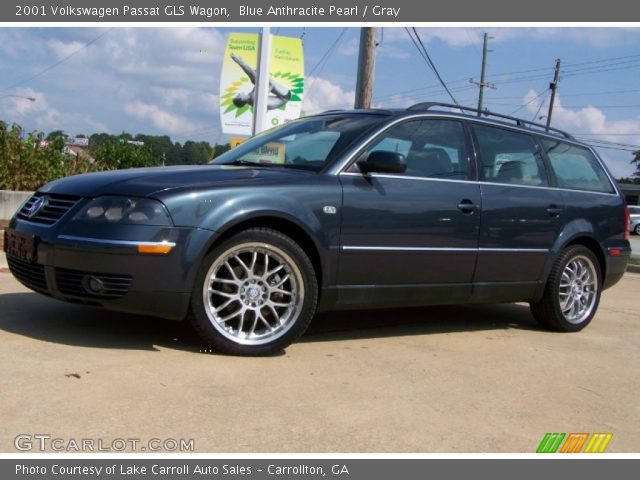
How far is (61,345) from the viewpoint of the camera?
4.17 meters

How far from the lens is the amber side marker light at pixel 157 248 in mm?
3900

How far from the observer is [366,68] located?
41.1ft

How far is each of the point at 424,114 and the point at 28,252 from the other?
9.35ft

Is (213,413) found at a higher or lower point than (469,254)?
lower

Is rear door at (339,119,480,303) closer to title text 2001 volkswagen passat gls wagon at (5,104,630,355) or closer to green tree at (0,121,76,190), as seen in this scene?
title text 2001 volkswagen passat gls wagon at (5,104,630,355)

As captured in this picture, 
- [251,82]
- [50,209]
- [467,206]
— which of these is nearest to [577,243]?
[467,206]

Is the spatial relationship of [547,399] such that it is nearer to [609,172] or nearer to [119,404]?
[119,404]

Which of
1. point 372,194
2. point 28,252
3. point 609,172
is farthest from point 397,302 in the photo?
point 609,172

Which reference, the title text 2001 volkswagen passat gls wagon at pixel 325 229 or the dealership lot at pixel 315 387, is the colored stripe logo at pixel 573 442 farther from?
the title text 2001 volkswagen passat gls wagon at pixel 325 229

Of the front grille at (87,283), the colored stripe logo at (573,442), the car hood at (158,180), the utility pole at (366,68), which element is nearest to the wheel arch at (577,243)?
the car hood at (158,180)

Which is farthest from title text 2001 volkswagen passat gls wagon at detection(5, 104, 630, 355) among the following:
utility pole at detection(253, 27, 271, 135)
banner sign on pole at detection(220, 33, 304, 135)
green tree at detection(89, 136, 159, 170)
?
banner sign on pole at detection(220, 33, 304, 135)

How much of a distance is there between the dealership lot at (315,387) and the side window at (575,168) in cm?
142

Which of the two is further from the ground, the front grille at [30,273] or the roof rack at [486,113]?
the roof rack at [486,113]

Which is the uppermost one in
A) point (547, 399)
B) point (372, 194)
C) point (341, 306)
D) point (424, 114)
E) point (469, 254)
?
point (424, 114)
